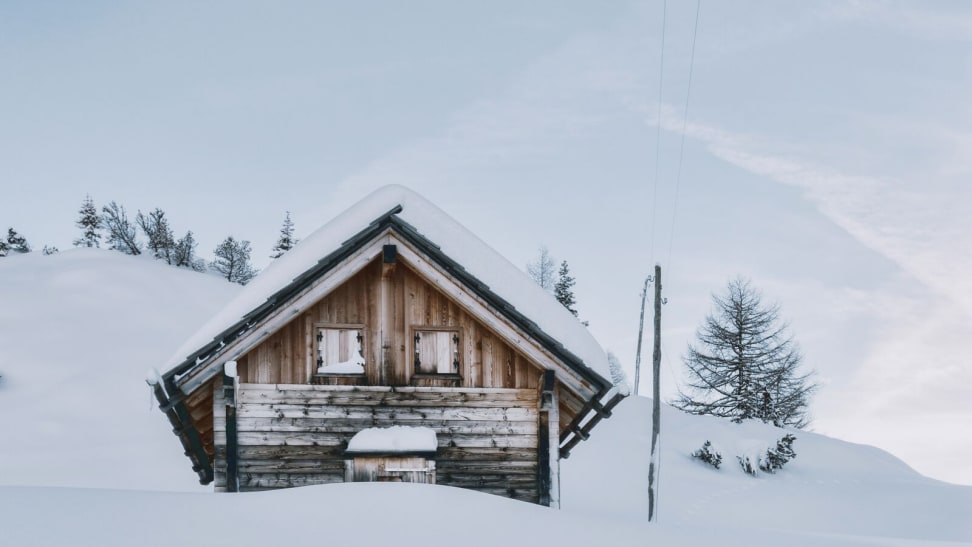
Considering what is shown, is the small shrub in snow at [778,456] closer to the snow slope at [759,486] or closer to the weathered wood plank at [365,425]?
the snow slope at [759,486]

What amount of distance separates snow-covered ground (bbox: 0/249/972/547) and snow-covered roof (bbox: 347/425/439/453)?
1.79 metres

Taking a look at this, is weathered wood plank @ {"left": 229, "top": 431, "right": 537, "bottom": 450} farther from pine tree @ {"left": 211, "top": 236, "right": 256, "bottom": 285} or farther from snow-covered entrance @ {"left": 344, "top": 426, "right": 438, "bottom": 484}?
pine tree @ {"left": 211, "top": 236, "right": 256, "bottom": 285}

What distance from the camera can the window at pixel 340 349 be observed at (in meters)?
8.66

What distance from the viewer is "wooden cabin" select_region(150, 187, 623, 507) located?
831cm

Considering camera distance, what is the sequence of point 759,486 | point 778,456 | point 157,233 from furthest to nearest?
1. point 157,233
2. point 778,456
3. point 759,486

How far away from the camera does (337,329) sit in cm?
870

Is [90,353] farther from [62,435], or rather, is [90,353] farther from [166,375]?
[166,375]

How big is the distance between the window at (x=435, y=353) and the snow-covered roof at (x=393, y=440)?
84cm

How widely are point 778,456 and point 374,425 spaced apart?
1966 centimetres

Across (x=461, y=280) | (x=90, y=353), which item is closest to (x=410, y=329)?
(x=461, y=280)

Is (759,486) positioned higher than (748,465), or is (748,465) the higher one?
(748,465)

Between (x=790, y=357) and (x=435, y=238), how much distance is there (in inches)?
1170

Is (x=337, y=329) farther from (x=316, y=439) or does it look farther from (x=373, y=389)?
(x=316, y=439)

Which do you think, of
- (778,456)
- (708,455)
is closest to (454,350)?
(708,455)
